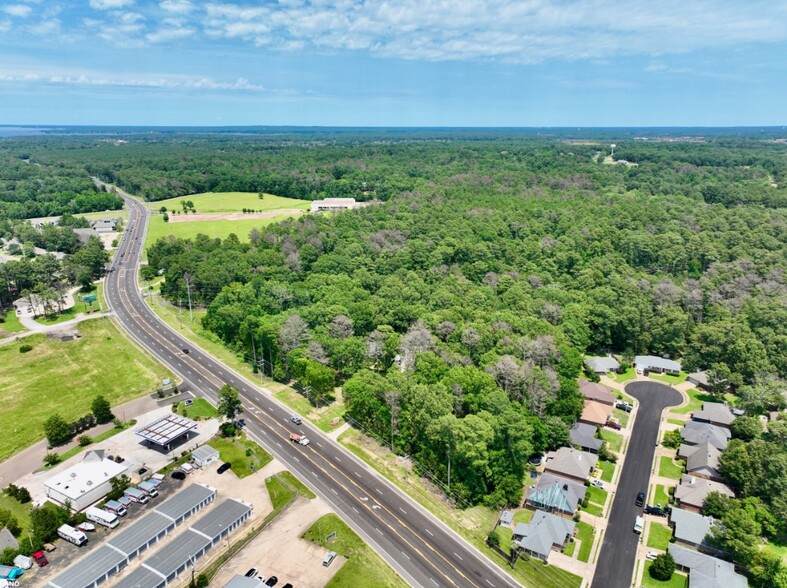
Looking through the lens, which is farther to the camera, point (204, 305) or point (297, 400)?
point (204, 305)

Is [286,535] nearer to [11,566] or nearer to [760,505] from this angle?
[11,566]

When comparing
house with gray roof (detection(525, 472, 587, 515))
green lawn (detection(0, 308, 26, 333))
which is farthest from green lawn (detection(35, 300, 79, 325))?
house with gray roof (detection(525, 472, 587, 515))

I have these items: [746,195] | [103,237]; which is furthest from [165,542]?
[746,195]

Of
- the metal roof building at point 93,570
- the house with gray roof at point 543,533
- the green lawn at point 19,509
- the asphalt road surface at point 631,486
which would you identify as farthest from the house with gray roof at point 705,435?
the green lawn at point 19,509

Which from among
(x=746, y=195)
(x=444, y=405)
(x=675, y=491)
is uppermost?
(x=746, y=195)

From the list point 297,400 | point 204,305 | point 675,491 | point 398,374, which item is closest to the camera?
point 675,491

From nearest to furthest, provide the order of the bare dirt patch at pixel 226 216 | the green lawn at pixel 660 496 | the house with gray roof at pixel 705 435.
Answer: the green lawn at pixel 660 496 → the house with gray roof at pixel 705 435 → the bare dirt patch at pixel 226 216

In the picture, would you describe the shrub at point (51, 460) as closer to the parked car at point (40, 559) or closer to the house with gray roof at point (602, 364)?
the parked car at point (40, 559)
